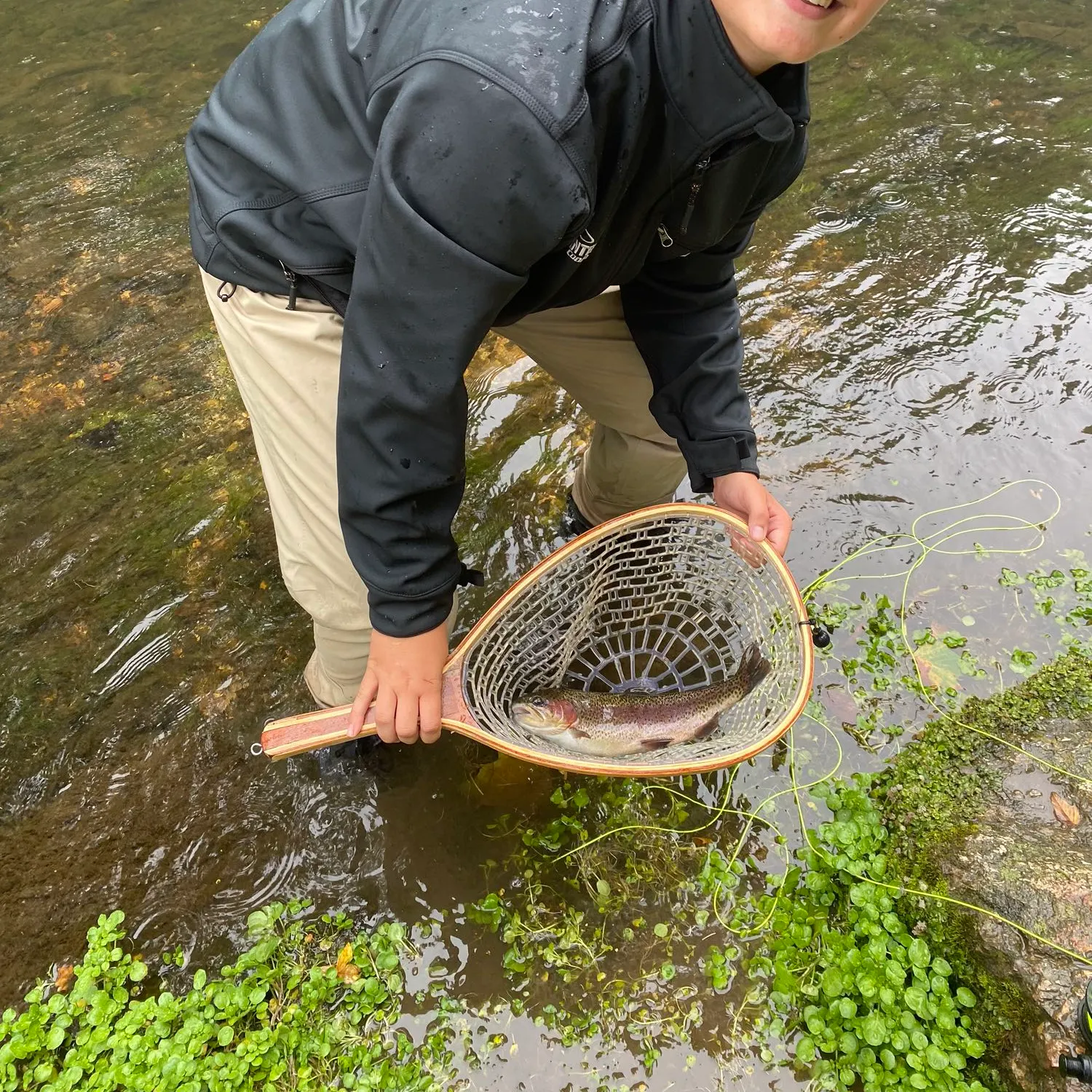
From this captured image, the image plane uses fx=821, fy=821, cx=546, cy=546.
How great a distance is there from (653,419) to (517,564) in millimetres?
740

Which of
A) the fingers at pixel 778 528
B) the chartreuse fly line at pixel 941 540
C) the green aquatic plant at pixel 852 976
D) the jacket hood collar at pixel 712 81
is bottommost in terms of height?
the green aquatic plant at pixel 852 976

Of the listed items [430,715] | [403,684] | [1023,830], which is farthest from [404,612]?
[1023,830]

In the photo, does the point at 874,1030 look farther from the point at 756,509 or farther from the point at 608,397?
the point at 608,397

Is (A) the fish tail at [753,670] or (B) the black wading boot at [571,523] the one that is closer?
(A) the fish tail at [753,670]

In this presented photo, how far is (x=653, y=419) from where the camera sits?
7.91ft

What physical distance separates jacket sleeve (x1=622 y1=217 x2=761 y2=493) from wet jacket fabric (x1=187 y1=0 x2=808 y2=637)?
0.23 m

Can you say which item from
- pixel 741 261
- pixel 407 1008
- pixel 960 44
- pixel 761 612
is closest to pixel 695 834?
pixel 761 612

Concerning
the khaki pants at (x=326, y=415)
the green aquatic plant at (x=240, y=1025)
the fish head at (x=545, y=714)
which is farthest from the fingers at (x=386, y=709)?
the green aquatic plant at (x=240, y=1025)

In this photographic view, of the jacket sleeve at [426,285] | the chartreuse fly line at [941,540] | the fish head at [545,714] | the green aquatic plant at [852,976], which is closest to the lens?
the jacket sleeve at [426,285]

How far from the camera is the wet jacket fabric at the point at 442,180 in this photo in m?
1.15

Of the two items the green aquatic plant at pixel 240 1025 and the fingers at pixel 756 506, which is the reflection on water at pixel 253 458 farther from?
the fingers at pixel 756 506

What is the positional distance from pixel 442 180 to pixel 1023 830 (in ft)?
6.63

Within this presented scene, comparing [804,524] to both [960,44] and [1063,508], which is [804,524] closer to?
[1063,508]

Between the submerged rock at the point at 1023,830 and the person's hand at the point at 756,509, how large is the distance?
2.55 feet
